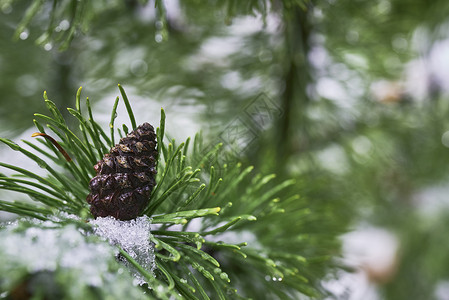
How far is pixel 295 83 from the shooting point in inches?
27.6

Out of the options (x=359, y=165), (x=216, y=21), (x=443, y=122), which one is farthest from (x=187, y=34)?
(x=443, y=122)

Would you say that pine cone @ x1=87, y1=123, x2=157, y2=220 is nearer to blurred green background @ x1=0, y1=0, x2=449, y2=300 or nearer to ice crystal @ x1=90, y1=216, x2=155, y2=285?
ice crystal @ x1=90, y1=216, x2=155, y2=285

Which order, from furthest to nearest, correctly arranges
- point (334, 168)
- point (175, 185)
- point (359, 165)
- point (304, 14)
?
point (334, 168) < point (359, 165) < point (304, 14) < point (175, 185)

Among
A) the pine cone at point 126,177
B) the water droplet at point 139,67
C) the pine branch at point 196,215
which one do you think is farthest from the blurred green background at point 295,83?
the pine cone at point 126,177

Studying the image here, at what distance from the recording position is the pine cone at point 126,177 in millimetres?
331

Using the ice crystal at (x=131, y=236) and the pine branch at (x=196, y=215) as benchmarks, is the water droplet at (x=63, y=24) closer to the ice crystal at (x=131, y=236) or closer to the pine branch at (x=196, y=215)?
the pine branch at (x=196, y=215)

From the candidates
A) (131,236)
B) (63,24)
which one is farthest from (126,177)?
(63,24)

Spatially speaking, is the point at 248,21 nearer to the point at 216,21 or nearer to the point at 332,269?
the point at 216,21

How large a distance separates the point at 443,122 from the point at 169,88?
570 mm

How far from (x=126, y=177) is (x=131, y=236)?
5 centimetres

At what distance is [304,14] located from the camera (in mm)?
658

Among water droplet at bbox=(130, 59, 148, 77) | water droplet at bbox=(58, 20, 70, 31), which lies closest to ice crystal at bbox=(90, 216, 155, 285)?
water droplet at bbox=(58, 20, 70, 31)

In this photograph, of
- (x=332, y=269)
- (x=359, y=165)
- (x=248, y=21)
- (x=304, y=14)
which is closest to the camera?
(x=332, y=269)

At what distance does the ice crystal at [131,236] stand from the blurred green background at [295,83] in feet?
1.04
